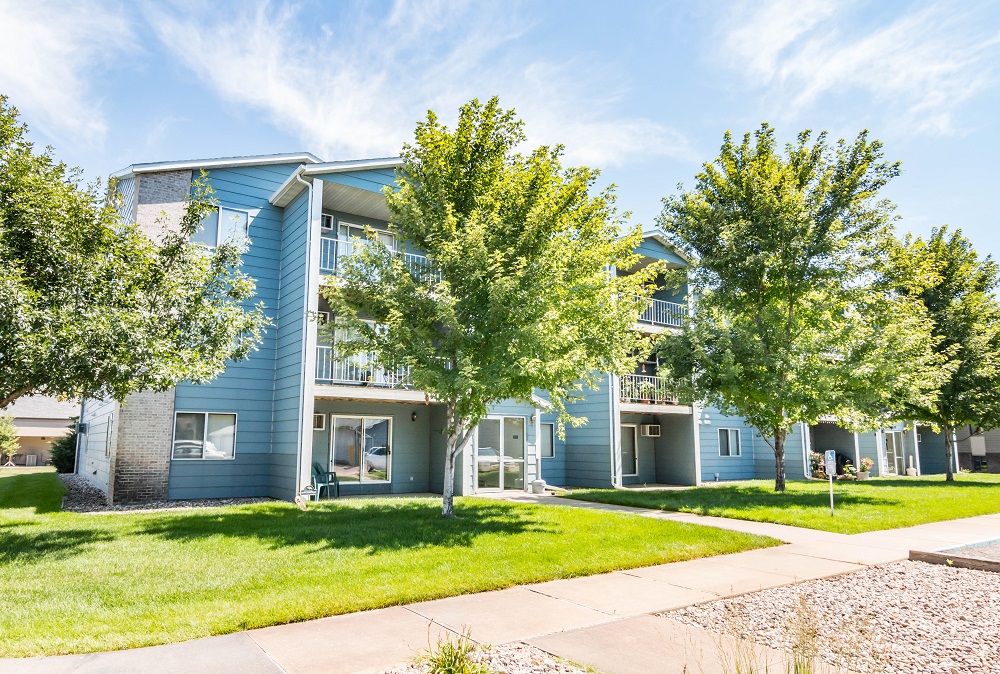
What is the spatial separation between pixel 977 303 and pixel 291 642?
26.6 metres

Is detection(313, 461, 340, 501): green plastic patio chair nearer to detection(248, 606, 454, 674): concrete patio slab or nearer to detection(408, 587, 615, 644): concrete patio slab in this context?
detection(408, 587, 615, 644): concrete patio slab

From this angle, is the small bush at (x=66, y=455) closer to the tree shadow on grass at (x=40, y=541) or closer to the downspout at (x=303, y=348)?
the downspout at (x=303, y=348)

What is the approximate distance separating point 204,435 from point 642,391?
44.9ft

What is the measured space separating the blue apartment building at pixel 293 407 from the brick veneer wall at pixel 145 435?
24mm

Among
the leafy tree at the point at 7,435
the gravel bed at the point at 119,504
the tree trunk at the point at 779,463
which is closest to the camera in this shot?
the gravel bed at the point at 119,504

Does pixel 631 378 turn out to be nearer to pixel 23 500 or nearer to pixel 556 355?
pixel 556 355

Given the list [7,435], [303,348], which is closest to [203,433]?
[303,348]

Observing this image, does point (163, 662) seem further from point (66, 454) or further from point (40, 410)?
point (40, 410)

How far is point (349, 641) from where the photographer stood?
17.1ft

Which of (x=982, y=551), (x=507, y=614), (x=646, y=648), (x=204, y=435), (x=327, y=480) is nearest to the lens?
(x=646, y=648)

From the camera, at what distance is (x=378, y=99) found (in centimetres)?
1164

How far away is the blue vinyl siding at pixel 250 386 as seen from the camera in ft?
51.7

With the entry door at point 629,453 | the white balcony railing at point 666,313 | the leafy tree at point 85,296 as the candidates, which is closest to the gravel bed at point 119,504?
the leafy tree at point 85,296

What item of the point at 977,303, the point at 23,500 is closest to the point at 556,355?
the point at 23,500
